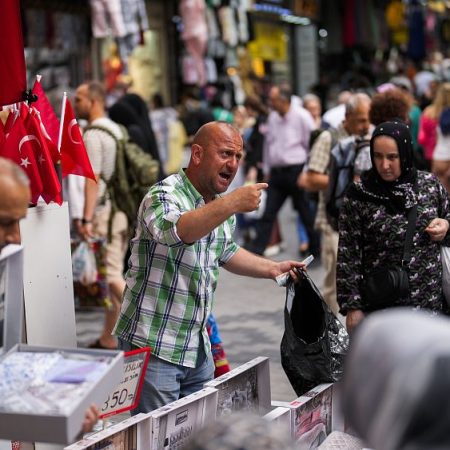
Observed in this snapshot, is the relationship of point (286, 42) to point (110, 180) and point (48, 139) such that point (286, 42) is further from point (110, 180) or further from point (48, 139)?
point (48, 139)

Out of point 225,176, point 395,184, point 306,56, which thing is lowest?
point 395,184

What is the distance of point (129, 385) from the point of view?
Answer: 4.46 meters

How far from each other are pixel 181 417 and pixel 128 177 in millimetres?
4023

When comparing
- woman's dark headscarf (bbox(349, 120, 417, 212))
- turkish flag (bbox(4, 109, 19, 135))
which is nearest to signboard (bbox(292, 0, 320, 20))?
woman's dark headscarf (bbox(349, 120, 417, 212))

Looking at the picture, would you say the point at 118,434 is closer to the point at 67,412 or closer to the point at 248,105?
the point at 67,412

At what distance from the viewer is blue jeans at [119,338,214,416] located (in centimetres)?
460

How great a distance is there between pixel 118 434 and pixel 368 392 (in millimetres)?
2121

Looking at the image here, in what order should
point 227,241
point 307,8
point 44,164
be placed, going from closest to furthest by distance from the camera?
1. point 227,241
2. point 44,164
3. point 307,8

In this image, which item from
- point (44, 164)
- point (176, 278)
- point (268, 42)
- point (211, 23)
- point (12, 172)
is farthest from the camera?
point (268, 42)

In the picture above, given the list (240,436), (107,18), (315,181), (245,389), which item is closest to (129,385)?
(245,389)

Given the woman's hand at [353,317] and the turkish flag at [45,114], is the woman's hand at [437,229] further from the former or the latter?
the turkish flag at [45,114]

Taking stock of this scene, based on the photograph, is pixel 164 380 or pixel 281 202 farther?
pixel 281 202

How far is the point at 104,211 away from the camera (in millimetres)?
8164

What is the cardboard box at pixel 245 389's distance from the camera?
4.60 meters
